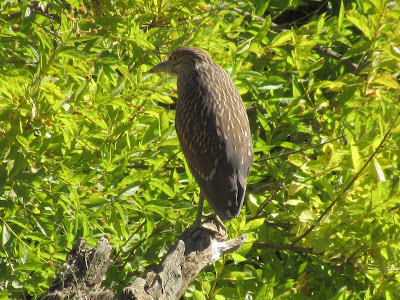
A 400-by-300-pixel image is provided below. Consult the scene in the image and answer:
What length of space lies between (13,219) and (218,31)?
2.01m

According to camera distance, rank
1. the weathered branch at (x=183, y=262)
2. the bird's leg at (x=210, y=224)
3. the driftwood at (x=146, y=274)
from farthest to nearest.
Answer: the bird's leg at (x=210, y=224) → the weathered branch at (x=183, y=262) → the driftwood at (x=146, y=274)

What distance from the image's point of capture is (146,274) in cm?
314

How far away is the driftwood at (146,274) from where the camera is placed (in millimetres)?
2773

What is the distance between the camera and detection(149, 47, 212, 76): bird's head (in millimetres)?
4527

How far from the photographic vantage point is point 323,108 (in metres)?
5.00

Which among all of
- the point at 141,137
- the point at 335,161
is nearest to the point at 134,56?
the point at 141,137

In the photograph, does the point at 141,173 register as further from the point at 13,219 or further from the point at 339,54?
the point at 339,54

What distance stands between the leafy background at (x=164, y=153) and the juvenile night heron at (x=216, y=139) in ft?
0.42

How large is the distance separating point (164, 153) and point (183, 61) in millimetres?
801

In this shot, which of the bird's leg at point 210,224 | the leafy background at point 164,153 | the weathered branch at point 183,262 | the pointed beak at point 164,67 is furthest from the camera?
the pointed beak at point 164,67

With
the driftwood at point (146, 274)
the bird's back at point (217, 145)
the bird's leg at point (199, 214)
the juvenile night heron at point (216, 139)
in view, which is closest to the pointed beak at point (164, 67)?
the juvenile night heron at point (216, 139)

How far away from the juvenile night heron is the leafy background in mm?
127

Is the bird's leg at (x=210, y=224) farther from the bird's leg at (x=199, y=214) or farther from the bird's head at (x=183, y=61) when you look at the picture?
the bird's head at (x=183, y=61)

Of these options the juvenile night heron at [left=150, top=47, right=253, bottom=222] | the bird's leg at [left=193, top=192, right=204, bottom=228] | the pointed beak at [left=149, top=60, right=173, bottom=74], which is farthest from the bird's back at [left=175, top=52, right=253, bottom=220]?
the pointed beak at [left=149, top=60, right=173, bottom=74]
